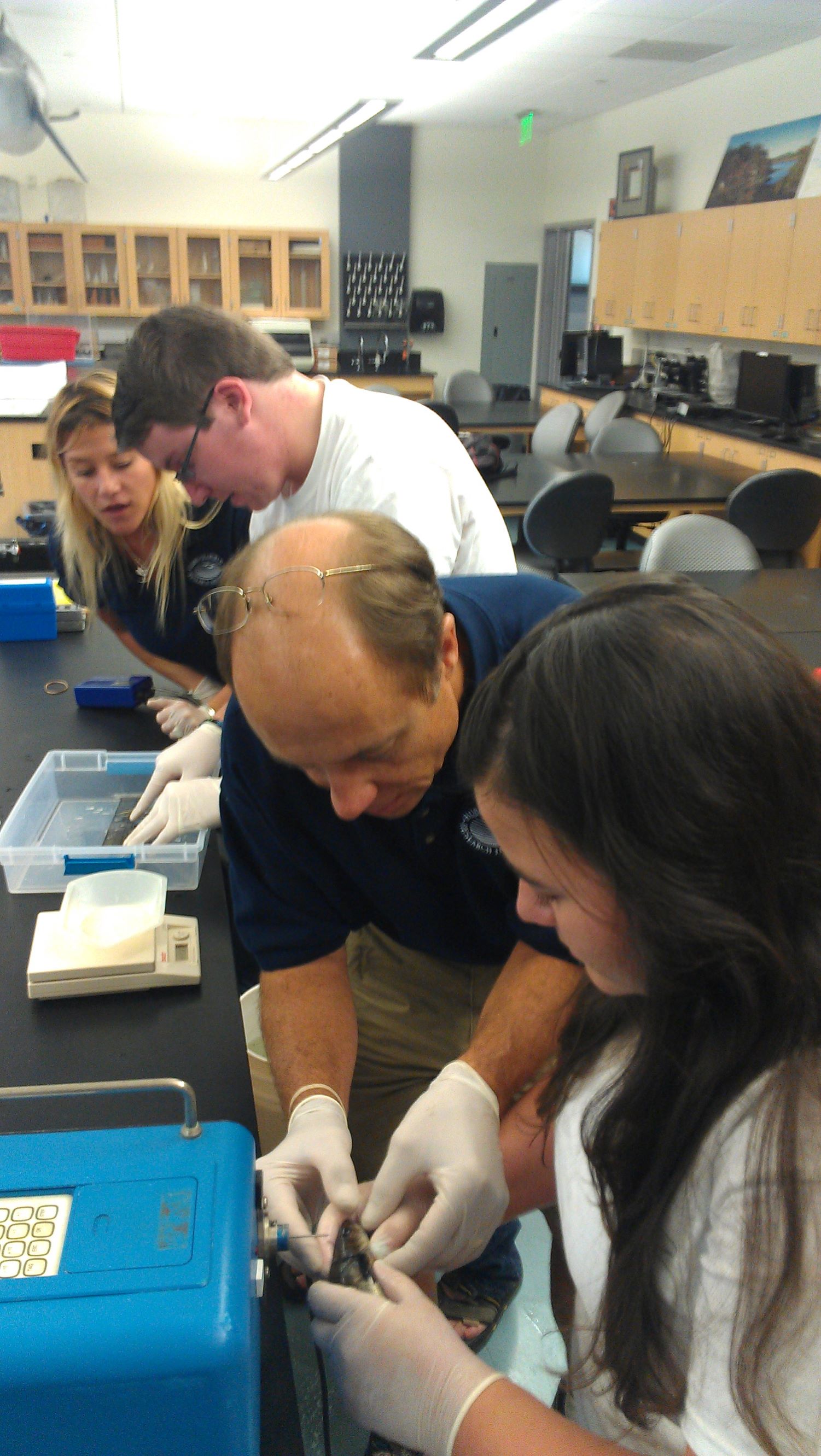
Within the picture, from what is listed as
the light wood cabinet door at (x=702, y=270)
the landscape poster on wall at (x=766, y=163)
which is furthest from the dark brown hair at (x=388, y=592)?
the light wood cabinet door at (x=702, y=270)

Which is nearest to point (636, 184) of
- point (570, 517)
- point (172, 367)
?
point (570, 517)

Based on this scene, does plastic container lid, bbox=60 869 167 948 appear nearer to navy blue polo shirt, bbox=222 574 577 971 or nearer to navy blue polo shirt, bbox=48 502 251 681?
navy blue polo shirt, bbox=222 574 577 971

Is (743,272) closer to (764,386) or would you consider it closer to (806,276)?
(806,276)

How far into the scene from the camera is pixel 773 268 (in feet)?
18.6

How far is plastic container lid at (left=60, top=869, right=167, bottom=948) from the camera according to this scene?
1.12 meters

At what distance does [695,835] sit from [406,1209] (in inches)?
25.4

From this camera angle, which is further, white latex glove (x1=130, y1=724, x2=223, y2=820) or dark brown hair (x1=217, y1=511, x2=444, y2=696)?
white latex glove (x1=130, y1=724, x2=223, y2=820)

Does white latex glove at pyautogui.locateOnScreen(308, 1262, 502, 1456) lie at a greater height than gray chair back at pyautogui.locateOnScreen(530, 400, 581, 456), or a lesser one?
lesser

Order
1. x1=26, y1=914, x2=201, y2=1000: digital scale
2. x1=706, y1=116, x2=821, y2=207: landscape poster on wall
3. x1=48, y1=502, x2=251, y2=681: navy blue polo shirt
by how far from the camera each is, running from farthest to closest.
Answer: x1=706, y1=116, x2=821, y2=207: landscape poster on wall → x1=48, y1=502, x2=251, y2=681: navy blue polo shirt → x1=26, y1=914, x2=201, y2=1000: digital scale

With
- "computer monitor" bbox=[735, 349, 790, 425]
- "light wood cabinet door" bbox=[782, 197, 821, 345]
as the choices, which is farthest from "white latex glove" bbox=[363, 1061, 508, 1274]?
"light wood cabinet door" bbox=[782, 197, 821, 345]

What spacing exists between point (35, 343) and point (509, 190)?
5816 mm

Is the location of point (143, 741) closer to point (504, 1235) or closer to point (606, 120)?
point (504, 1235)

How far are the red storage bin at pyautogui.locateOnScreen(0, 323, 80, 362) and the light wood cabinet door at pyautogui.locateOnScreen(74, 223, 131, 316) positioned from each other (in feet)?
12.3

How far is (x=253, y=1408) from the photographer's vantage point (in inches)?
23.8
